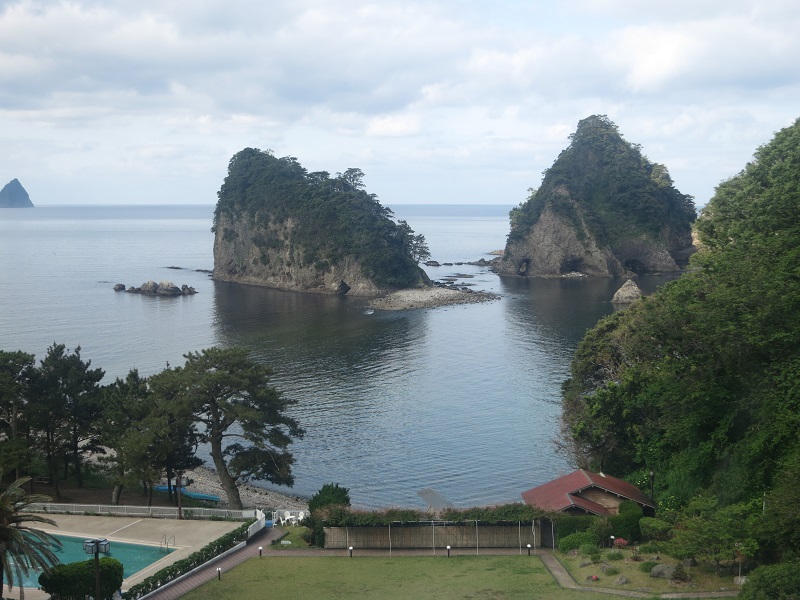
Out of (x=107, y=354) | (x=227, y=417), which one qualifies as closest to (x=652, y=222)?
(x=107, y=354)

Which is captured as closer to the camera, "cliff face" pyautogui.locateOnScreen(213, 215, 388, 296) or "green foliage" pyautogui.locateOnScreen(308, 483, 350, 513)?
"green foliage" pyautogui.locateOnScreen(308, 483, 350, 513)

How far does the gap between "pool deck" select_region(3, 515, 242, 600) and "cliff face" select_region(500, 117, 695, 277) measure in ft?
419

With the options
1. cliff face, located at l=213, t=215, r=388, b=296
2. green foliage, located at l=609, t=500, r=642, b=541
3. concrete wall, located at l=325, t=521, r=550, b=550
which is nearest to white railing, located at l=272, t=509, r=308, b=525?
concrete wall, located at l=325, t=521, r=550, b=550

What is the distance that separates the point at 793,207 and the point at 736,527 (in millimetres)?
21935

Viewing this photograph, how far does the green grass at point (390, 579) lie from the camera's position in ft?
87.3

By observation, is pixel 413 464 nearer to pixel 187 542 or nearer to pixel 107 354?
pixel 187 542

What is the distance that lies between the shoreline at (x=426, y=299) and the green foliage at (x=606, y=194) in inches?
1499

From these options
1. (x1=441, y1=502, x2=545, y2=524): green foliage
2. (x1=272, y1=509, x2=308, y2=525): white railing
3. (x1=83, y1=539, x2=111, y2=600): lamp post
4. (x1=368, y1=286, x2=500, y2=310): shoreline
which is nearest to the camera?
(x1=83, y1=539, x2=111, y2=600): lamp post

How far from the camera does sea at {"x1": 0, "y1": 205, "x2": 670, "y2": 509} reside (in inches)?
2045

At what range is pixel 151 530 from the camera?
33.8 meters

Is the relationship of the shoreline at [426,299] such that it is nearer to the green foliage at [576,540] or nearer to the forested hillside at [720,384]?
the forested hillside at [720,384]

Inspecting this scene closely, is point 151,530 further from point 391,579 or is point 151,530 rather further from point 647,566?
point 647,566

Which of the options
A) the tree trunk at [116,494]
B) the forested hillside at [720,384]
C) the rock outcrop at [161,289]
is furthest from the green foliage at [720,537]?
the rock outcrop at [161,289]

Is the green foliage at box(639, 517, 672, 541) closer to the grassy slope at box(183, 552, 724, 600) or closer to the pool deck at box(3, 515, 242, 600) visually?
the grassy slope at box(183, 552, 724, 600)
